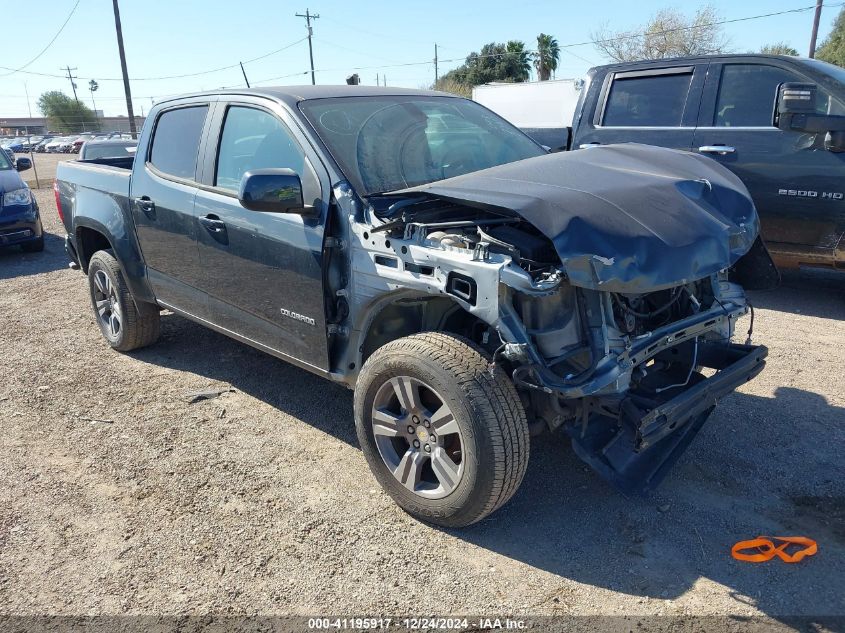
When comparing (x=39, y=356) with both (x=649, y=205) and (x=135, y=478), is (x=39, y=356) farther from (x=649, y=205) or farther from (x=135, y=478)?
(x=649, y=205)

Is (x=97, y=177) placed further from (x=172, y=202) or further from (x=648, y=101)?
(x=648, y=101)

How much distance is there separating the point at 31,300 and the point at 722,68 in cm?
741

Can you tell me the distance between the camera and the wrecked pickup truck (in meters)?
2.64

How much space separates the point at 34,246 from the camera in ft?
32.5

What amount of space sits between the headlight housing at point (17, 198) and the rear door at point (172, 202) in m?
5.99

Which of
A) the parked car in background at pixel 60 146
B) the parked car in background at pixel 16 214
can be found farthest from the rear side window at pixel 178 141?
the parked car in background at pixel 60 146

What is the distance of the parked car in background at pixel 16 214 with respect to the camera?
926 centimetres

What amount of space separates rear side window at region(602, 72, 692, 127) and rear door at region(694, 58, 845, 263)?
0.26 meters

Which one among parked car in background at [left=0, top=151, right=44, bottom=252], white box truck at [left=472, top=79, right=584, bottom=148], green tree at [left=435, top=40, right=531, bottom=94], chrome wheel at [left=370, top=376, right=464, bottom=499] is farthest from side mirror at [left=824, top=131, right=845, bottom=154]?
green tree at [left=435, top=40, right=531, bottom=94]

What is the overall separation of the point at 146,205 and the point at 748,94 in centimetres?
511

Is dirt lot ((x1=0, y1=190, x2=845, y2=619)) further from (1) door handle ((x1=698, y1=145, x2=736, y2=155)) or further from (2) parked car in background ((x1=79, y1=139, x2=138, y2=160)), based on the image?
(2) parked car in background ((x1=79, y1=139, x2=138, y2=160))

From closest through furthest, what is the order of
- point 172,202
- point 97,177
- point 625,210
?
point 625,210, point 172,202, point 97,177

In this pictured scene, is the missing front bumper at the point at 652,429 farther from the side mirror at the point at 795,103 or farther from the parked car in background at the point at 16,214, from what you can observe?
the parked car in background at the point at 16,214

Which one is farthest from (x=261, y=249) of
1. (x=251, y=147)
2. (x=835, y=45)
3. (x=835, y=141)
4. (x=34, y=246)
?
(x=835, y=45)
